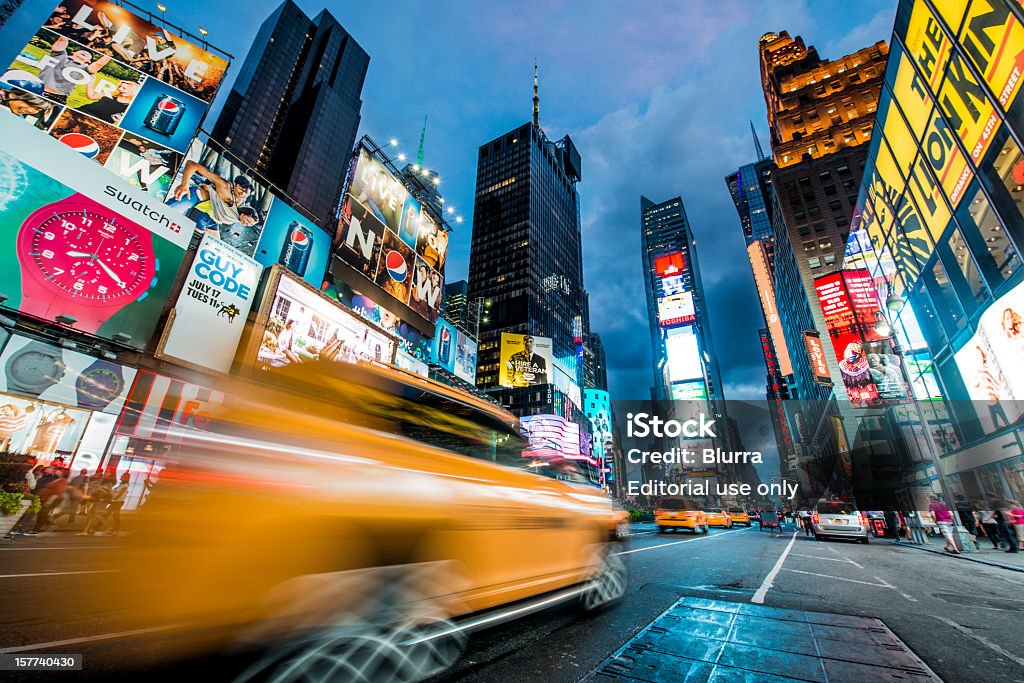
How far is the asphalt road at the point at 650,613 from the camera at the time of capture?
2816mm

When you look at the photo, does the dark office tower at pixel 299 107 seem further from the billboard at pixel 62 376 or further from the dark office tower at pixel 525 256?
the billboard at pixel 62 376

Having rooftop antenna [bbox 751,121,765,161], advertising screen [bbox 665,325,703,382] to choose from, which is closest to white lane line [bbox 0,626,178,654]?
advertising screen [bbox 665,325,703,382]

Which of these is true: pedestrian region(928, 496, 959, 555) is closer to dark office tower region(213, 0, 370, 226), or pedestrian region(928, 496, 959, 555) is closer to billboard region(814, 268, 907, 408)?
billboard region(814, 268, 907, 408)

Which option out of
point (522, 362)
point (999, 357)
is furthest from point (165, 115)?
point (522, 362)

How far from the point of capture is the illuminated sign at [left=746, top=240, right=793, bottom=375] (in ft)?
302

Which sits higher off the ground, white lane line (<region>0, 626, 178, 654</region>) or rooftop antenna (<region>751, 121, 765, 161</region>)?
rooftop antenna (<region>751, 121, 765, 161</region>)

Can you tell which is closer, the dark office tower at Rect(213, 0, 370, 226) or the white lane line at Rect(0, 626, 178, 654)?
the white lane line at Rect(0, 626, 178, 654)

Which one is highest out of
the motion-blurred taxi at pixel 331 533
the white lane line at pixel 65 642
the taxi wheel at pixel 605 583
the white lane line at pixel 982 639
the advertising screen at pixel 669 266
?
the advertising screen at pixel 669 266

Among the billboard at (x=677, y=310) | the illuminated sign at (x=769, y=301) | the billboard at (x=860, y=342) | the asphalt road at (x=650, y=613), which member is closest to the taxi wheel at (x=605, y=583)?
the asphalt road at (x=650, y=613)

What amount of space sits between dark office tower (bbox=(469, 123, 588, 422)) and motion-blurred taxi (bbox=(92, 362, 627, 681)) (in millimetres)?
74183

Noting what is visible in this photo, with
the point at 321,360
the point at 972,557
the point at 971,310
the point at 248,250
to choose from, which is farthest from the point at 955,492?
the point at 248,250

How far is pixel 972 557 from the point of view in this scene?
37.0 feet

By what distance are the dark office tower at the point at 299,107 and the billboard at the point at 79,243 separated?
6244 centimetres

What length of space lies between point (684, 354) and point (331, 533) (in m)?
68.9
